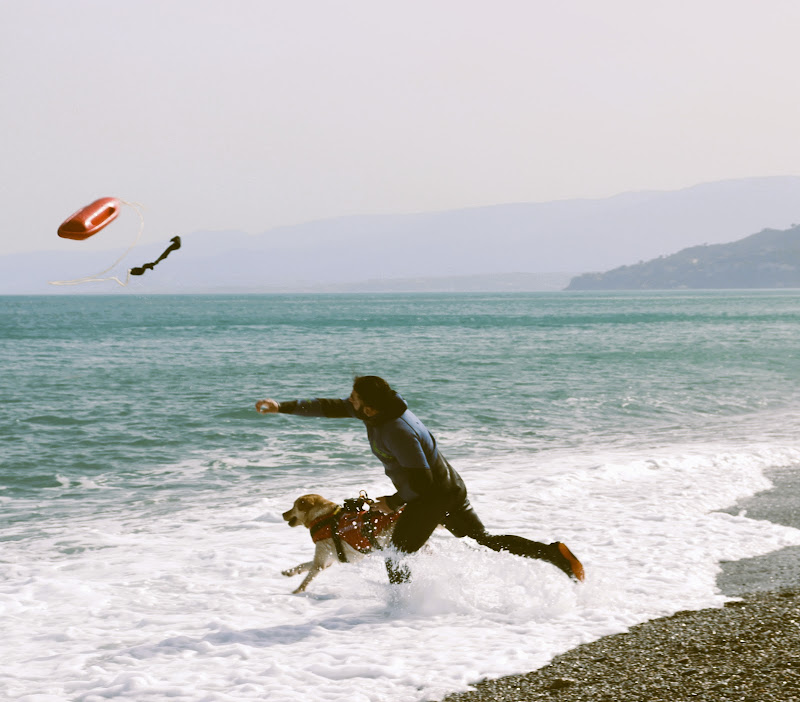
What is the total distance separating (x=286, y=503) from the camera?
1292 centimetres

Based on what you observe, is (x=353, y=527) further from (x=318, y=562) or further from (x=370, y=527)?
(x=318, y=562)

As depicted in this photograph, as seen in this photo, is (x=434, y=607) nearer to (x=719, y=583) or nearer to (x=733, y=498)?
(x=719, y=583)

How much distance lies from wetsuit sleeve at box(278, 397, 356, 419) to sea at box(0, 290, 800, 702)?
104cm

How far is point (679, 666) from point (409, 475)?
233 centimetres

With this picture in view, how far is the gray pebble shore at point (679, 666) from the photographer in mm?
5281

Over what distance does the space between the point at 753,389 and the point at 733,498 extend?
62.5ft

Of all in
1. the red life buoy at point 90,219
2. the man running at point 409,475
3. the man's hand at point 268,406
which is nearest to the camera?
the man's hand at point 268,406

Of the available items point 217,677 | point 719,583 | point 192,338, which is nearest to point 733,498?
point 719,583

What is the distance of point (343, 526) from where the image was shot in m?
7.32

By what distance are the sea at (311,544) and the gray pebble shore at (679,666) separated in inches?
10.0

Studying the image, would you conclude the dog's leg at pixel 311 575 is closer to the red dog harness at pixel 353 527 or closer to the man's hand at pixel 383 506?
the red dog harness at pixel 353 527

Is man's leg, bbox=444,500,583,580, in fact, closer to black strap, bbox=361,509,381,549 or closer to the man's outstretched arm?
black strap, bbox=361,509,381,549

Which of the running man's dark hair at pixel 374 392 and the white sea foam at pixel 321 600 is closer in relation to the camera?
the white sea foam at pixel 321 600

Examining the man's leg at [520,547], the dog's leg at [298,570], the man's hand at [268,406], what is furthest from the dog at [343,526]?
the man's hand at [268,406]
